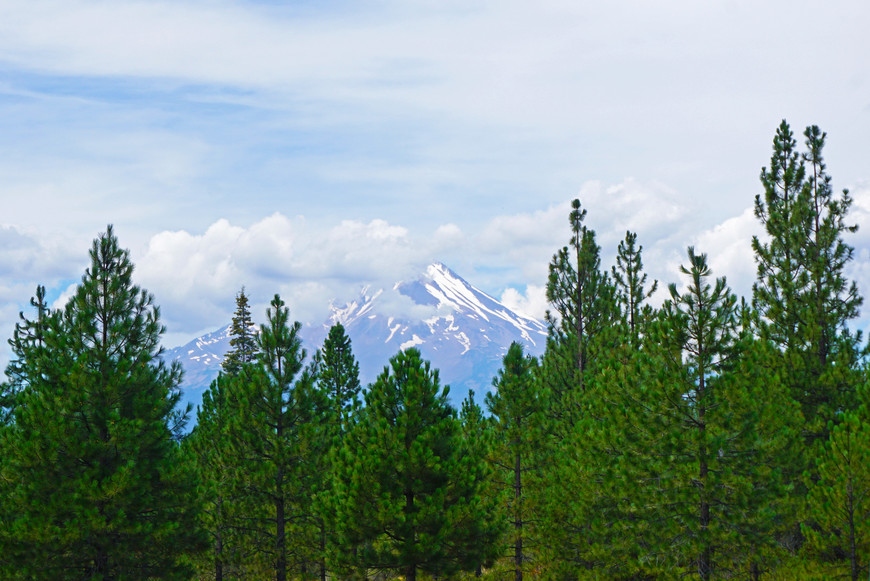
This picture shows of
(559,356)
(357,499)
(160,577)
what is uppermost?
→ (559,356)

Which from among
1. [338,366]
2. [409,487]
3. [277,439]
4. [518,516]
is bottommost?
[518,516]

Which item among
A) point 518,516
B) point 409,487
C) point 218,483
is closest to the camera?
point 409,487

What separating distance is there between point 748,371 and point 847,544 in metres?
4.77

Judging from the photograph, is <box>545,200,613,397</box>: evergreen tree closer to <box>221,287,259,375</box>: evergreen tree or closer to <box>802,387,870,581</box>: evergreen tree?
<box>802,387,870,581</box>: evergreen tree

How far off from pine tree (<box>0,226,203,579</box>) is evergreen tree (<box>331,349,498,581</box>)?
13.6ft

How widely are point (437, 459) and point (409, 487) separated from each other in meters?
1.15

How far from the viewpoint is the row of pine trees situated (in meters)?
16.2

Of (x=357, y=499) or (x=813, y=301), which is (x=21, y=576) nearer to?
(x=357, y=499)

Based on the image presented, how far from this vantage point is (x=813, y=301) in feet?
76.5

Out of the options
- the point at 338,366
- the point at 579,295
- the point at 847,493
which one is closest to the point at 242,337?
the point at 338,366

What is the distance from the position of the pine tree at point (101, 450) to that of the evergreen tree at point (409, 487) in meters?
4.15

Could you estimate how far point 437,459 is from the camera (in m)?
17.6

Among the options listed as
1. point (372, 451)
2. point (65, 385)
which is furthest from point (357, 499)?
point (65, 385)

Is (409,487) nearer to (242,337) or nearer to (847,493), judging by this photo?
(847,493)
